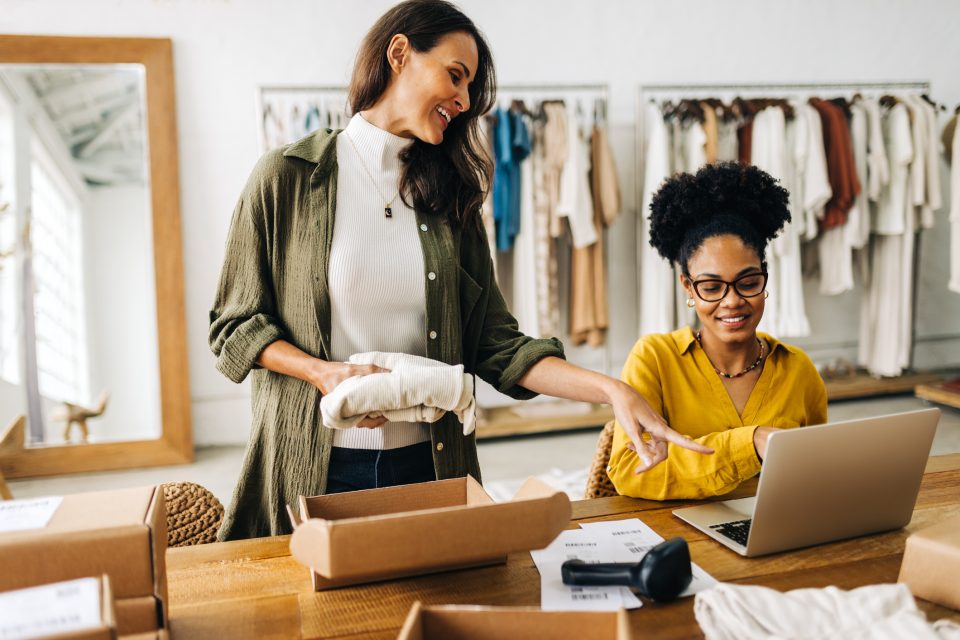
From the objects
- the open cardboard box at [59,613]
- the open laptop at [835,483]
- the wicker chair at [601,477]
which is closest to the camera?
the open cardboard box at [59,613]

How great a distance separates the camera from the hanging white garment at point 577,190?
13.7 feet

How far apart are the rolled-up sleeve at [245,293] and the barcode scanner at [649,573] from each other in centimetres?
66

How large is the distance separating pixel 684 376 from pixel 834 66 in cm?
439

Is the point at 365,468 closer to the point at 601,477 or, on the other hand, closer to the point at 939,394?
the point at 601,477

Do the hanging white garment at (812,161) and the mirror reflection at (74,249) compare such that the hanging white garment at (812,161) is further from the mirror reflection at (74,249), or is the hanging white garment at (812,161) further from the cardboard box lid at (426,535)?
the cardboard box lid at (426,535)

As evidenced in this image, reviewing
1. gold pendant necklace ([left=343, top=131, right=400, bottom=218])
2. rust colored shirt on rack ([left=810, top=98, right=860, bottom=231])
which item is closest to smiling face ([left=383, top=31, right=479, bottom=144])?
gold pendant necklace ([left=343, top=131, right=400, bottom=218])

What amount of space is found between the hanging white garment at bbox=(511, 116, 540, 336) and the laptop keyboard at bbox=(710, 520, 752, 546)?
293cm

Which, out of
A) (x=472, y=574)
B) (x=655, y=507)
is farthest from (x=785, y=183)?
(x=472, y=574)

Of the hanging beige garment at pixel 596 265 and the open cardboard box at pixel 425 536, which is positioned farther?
the hanging beige garment at pixel 596 265

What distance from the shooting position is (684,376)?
1.77 m

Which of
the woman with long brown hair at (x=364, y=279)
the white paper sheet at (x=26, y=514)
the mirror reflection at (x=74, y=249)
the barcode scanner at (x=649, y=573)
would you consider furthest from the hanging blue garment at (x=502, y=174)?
the white paper sheet at (x=26, y=514)

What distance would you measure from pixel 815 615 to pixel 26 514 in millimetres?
942

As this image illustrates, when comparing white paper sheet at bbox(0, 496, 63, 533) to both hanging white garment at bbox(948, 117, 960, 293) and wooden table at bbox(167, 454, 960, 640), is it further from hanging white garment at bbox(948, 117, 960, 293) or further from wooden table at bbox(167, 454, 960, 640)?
hanging white garment at bbox(948, 117, 960, 293)

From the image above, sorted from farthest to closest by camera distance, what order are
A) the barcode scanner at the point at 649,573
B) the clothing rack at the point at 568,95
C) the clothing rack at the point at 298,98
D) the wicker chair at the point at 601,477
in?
the clothing rack at the point at 568,95 < the clothing rack at the point at 298,98 < the wicker chair at the point at 601,477 < the barcode scanner at the point at 649,573
